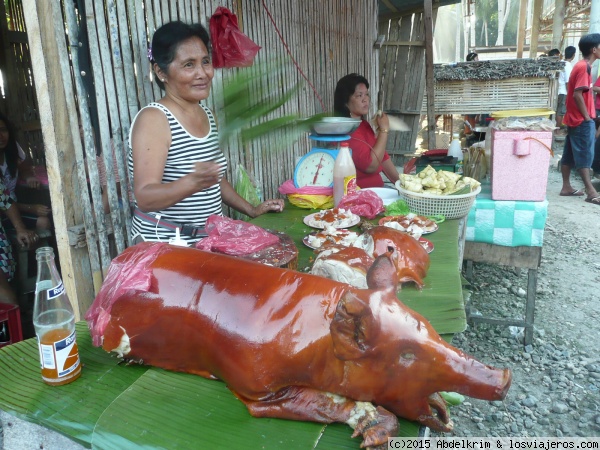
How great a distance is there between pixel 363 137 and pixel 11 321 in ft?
10.6

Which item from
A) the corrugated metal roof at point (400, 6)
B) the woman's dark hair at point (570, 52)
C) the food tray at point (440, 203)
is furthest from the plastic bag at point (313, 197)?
the woman's dark hair at point (570, 52)

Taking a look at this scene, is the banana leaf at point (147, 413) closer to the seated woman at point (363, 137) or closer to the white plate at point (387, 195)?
the white plate at point (387, 195)

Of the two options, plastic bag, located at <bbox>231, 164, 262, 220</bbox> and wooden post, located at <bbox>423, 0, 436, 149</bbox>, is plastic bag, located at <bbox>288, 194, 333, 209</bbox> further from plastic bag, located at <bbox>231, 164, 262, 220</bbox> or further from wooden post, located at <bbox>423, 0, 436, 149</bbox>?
wooden post, located at <bbox>423, 0, 436, 149</bbox>

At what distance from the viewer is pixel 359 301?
1.13m

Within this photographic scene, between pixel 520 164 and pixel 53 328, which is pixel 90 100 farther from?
pixel 520 164

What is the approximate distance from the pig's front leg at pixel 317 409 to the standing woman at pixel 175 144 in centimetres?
107

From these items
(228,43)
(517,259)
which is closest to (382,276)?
(228,43)

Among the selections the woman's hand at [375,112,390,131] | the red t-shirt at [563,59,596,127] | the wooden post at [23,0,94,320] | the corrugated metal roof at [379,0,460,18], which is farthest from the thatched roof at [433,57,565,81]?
the wooden post at [23,0,94,320]

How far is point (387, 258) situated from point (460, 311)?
2.14ft

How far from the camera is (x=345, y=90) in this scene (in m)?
4.48

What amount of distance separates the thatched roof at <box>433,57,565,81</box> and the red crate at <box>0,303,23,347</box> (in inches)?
313

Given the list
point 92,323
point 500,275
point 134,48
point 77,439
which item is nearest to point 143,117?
point 134,48

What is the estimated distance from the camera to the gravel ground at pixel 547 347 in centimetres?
309

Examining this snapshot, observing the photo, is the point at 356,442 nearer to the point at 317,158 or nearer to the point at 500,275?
the point at 317,158
